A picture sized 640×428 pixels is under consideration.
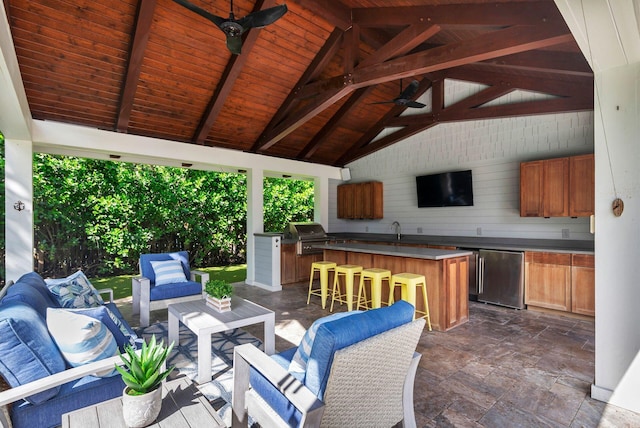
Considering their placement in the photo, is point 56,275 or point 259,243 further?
point 56,275

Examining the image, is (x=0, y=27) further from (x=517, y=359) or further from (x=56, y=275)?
(x=56, y=275)

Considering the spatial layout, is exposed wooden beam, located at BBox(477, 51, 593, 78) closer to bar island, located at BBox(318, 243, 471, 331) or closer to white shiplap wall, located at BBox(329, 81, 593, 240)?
white shiplap wall, located at BBox(329, 81, 593, 240)

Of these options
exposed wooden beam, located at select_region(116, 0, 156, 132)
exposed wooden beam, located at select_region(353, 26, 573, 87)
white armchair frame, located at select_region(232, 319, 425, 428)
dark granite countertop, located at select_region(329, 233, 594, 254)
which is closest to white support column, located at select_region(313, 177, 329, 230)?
dark granite countertop, located at select_region(329, 233, 594, 254)

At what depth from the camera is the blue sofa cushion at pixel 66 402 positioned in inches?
65.1

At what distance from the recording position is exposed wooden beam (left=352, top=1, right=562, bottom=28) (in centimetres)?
316

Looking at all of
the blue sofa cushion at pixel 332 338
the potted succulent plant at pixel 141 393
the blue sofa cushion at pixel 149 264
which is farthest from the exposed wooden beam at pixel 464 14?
the blue sofa cushion at pixel 149 264

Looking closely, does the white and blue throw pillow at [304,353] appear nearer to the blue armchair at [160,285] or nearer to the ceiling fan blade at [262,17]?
the ceiling fan blade at [262,17]

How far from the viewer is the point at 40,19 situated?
3592mm

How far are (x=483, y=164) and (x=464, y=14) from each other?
3.16 metres

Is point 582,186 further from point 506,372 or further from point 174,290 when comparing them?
point 174,290

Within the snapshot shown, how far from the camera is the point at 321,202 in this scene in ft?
27.0

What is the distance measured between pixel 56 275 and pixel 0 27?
6.61m

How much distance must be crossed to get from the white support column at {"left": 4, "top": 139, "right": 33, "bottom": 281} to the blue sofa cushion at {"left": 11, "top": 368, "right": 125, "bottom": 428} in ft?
11.2

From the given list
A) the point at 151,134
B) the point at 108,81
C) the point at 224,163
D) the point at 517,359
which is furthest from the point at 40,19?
the point at 517,359
